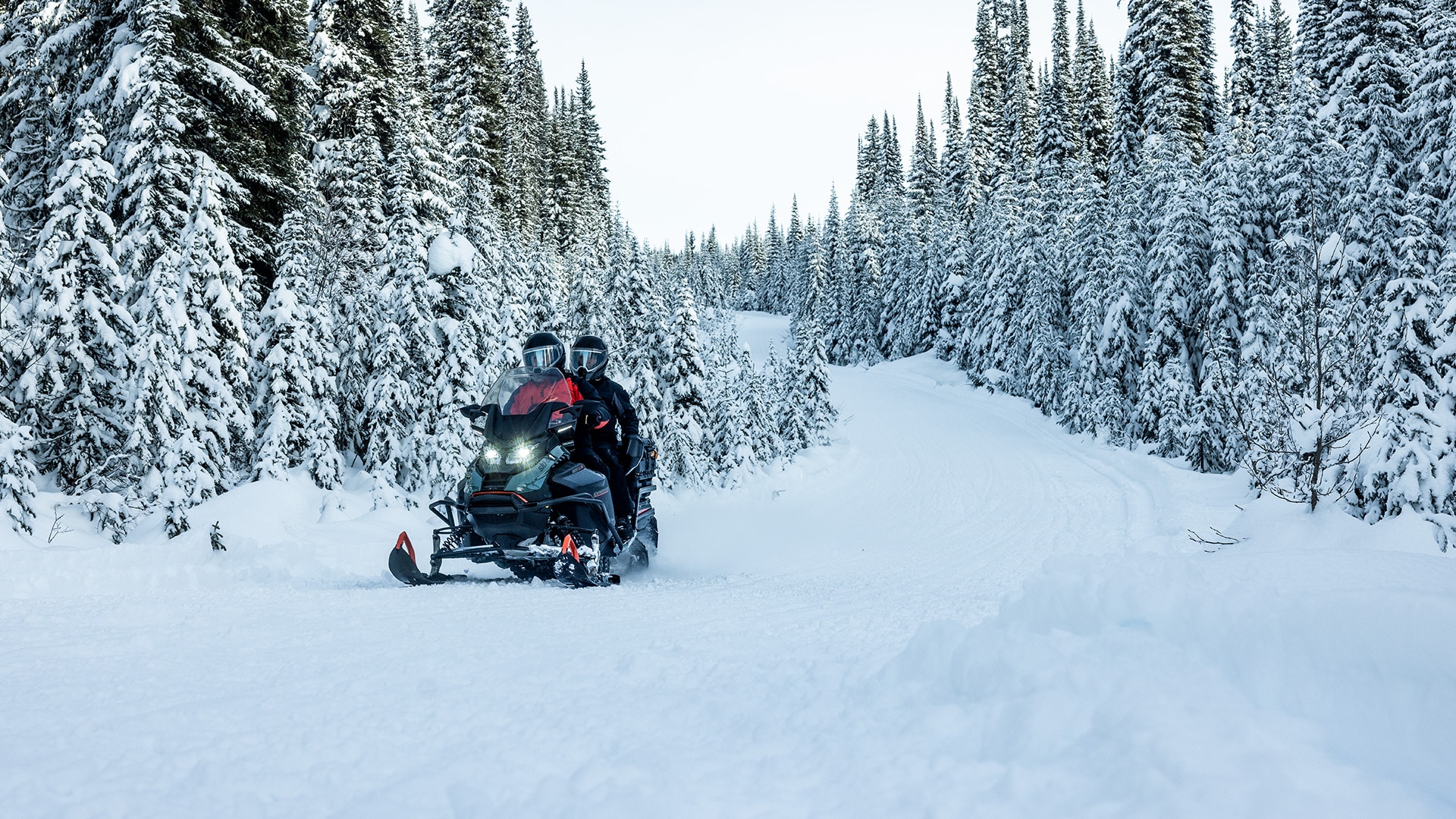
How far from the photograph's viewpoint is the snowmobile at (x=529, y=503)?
6.91 meters

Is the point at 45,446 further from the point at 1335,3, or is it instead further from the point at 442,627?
the point at 1335,3

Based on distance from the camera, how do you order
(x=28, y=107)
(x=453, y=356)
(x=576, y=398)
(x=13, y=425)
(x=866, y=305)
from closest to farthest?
(x=576, y=398) < (x=13, y=425) < (x=28, y=107) < (x=453, y=356) < (x=866, y=305)

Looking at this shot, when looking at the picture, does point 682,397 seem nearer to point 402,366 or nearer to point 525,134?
point 402,366

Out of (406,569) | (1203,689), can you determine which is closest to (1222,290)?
(406,569)

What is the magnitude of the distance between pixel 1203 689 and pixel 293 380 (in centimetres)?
1411

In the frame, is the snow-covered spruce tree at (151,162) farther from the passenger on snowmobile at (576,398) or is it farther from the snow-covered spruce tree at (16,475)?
the passenger on snowmobile at (576,398)

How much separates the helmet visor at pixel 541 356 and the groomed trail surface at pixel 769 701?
2974 mm

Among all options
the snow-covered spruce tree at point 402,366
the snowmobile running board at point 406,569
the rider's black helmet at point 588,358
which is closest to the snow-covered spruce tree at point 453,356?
the snow-covered spruce tree at point 402,366

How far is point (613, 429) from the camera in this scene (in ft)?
→ 27.0

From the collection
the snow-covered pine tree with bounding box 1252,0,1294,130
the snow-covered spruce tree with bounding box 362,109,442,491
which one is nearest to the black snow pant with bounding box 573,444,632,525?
the snow-covered spruce tree with bounding box 362,109,442,491

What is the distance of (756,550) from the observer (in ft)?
37.9

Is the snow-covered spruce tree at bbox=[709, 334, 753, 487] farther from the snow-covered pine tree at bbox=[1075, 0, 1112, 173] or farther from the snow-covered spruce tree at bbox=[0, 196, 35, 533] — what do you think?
the snow-covered pine tree at bbox=[1075, 0, 1112, 173]

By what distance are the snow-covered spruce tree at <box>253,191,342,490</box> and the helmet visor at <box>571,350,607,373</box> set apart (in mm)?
7133

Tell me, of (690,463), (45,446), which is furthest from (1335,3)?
(45,446)
